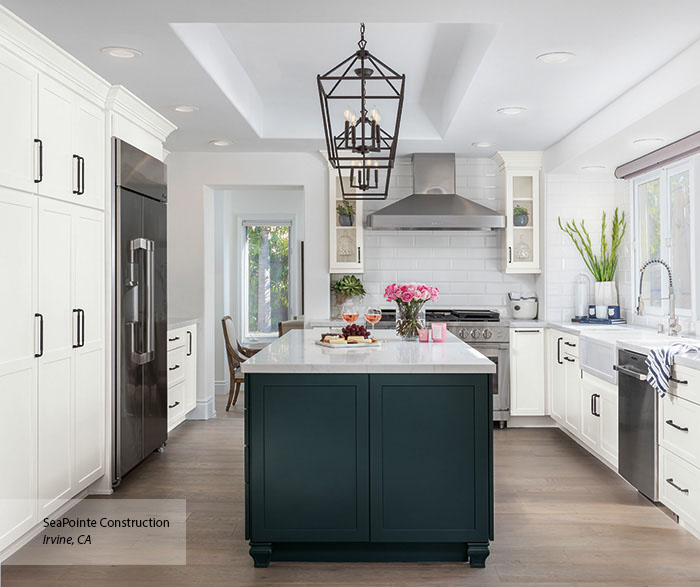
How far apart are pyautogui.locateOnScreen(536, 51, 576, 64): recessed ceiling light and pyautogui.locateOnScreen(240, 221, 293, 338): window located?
5198 millimetres

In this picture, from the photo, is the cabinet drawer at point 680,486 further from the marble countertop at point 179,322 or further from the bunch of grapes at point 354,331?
the marble countertop at point 179,322

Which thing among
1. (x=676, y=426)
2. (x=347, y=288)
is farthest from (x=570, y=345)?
(x=347, y=288)

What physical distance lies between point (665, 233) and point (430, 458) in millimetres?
3047

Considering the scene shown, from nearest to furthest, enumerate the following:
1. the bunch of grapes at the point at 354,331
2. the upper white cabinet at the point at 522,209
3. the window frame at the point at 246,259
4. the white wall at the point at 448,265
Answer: the bunch of grapes at the point at 354,331 → the upper white cabinet at the point at 522,209 → the white wall at the point at 448,265 → the window frame at the point at 246,259

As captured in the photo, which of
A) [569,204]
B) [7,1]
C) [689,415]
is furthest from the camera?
[569,204]

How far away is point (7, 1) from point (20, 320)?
136 cm

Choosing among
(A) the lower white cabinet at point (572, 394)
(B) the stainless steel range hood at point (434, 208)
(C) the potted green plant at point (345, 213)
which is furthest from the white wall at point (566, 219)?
(C) the potted green plant at point (345, 213)

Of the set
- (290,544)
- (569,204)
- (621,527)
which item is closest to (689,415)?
(621,527)

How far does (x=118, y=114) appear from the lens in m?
3.86

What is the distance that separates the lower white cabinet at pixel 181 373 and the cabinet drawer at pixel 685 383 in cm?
350

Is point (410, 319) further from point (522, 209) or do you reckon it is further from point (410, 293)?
point (522, 209)

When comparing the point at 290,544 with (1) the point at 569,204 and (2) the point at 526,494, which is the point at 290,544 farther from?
(1) the point at 569,204

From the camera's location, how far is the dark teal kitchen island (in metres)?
2.81

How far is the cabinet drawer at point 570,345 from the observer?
4.83m
